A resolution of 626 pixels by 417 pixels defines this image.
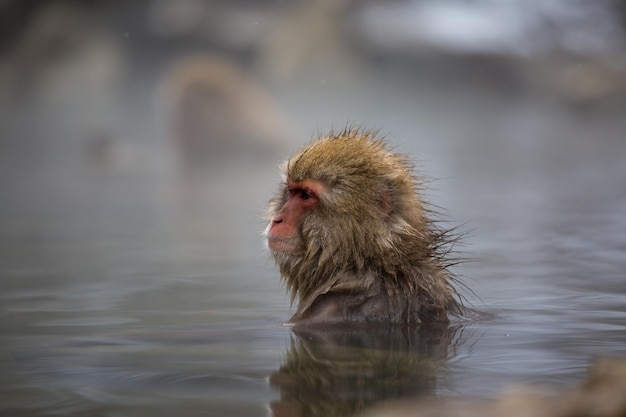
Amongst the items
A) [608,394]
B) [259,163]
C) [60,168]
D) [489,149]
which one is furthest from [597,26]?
[608,394]

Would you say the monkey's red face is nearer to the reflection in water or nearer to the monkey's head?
the monkey's head

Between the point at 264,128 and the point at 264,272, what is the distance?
4.61 metres

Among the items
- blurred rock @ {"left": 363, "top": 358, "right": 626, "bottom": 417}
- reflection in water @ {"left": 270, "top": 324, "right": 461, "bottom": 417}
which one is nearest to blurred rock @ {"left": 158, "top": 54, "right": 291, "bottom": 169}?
reflection in water @ {"left": 270, "top": 324, "right": 461, "bottom": 417}

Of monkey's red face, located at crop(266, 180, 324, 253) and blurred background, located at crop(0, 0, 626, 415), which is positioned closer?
monkey's red face, located at crop(266, 180, 324, 253)

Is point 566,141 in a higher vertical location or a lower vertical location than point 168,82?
lower

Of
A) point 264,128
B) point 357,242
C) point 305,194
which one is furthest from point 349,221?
point 264,128

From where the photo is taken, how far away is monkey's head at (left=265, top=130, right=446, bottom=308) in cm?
453

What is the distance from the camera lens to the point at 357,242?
4.55 metres

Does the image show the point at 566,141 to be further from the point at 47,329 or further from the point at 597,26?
the point at 47,329

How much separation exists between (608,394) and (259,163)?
9.13 m

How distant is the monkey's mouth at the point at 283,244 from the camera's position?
4.66 metres

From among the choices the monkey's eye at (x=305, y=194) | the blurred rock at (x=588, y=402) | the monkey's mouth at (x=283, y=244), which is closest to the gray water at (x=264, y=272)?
the monkey's mouth at (x=283, y=244)

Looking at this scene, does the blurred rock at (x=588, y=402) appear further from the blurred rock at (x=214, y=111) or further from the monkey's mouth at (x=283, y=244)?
the blurred rock at (x=214, y=111)

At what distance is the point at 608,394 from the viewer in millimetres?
1925
